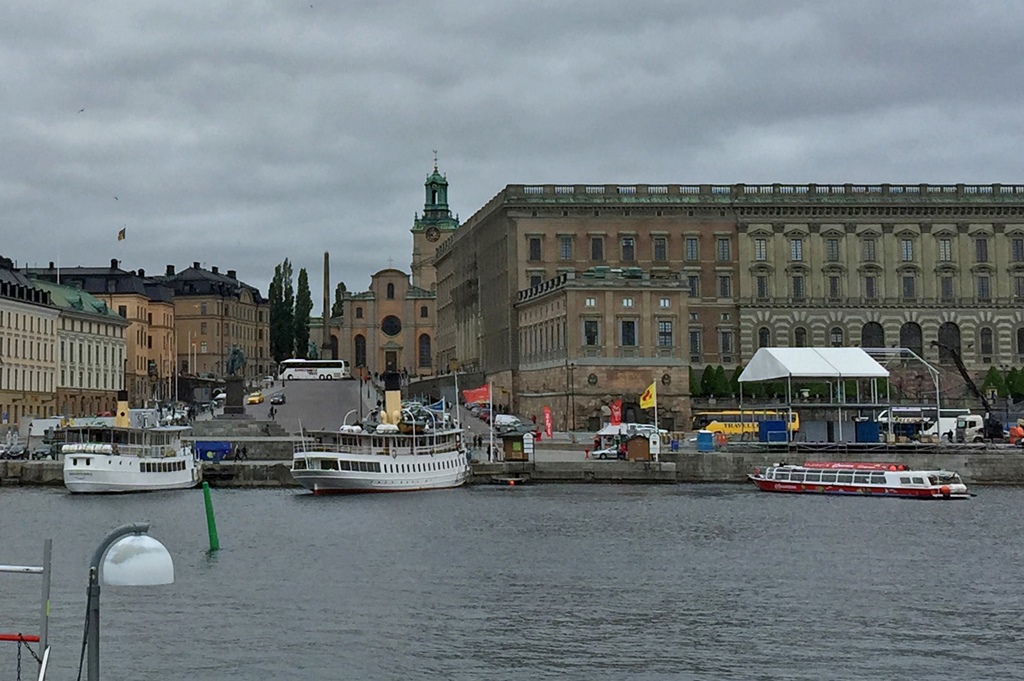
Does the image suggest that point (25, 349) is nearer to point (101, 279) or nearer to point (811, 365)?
point (101, 279)

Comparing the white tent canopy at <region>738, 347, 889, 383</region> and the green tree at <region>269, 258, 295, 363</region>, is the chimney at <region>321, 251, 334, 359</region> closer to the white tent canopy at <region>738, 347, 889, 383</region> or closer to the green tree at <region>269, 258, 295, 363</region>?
the green tree at <region>269, 258, 295, 363</region>

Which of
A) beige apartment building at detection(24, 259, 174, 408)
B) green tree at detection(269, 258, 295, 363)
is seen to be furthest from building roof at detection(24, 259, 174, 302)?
green tree at detection(269, 258, 295, 363)

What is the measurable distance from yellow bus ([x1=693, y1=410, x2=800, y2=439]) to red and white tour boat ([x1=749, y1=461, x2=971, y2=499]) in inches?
493

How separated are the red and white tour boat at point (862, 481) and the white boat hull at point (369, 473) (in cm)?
1619

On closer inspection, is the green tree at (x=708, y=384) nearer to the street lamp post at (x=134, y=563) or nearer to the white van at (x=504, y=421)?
the white van at (x=504, y=421)

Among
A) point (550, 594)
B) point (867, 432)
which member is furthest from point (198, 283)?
point (550, 594)

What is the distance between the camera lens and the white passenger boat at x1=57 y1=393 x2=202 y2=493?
245 feet

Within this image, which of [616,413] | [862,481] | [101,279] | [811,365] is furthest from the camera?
[101,279]

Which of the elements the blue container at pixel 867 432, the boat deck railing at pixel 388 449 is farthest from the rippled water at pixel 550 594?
the blue container at pixel 867 432

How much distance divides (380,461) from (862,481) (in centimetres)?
2360

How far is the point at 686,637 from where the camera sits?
3253cm

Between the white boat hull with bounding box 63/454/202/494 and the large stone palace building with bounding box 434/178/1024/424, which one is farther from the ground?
the large stone palace building with bounding box 434/178/1024/424

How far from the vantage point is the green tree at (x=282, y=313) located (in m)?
180

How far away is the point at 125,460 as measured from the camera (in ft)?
249
